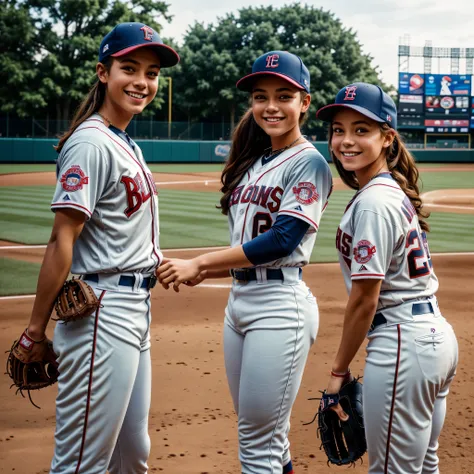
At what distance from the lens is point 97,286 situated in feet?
8.33

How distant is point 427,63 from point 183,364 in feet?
192

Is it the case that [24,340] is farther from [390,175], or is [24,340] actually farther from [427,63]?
[427,63]

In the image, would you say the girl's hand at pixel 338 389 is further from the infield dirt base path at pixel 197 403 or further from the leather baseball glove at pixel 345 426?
the infield dirt base path at pixel 197 403

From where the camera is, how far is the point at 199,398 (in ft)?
14.8

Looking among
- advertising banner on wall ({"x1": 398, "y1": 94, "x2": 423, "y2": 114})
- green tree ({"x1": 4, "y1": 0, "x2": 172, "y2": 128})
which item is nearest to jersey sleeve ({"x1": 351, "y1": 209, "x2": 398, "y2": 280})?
green tree ({"x1": 4, "y1": 0, "x2": 172, "y2": 128})

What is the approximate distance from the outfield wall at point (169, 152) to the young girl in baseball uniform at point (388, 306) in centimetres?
2656

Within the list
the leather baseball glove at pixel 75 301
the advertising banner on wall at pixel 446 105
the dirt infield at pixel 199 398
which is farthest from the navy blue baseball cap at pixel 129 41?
the advertising banner on wall at pixel 446 105

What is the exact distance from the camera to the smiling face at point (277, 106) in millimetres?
2871

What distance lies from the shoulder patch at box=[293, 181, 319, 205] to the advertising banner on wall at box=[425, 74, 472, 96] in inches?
1948

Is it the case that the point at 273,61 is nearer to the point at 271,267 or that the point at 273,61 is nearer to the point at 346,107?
the point at 346,107

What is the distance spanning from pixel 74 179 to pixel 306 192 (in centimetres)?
86

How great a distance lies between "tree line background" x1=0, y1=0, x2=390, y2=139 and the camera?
39781mm

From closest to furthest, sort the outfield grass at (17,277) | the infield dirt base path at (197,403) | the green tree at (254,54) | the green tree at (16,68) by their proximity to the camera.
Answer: the infield dirt base path at (197,403) < the outfield grass at (17,277) < the green tree at (16,68) < the green tree at (254,54)

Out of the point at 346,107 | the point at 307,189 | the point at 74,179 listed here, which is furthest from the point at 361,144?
the point at 74,179
